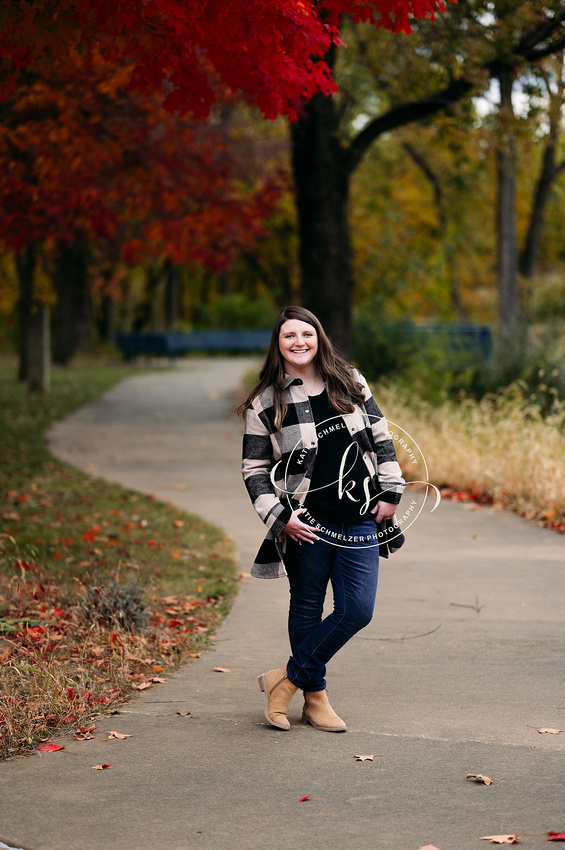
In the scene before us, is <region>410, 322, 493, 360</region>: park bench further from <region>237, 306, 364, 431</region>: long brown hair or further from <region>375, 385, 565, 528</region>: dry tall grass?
<region>237, 306, 364, 431</region>: long brown hair

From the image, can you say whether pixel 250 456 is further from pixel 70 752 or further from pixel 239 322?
pixel 239 322

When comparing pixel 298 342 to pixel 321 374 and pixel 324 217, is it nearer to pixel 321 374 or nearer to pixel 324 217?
pixel 321 374

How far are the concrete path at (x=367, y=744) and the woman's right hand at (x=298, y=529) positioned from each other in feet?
2.71

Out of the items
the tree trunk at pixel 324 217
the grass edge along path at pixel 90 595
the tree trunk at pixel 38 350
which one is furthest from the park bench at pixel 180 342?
the grass edge along path at pixel 90 595

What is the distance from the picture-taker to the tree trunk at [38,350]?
19469 millimetres

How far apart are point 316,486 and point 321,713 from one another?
956 millimetres

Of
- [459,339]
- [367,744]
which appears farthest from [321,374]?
[459,339]

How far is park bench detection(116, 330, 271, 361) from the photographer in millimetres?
30875

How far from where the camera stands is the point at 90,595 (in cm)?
545

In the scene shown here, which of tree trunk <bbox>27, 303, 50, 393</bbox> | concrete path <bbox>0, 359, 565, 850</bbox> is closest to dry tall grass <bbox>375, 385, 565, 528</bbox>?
concrete path <bbox>0, 359, 565, 850</bbox>

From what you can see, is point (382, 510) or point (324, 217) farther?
point (324, 217)

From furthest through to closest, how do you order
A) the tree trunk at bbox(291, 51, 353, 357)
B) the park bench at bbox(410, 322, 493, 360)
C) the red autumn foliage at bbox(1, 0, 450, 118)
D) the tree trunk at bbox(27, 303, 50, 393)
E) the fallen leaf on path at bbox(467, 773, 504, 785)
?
the tree trunk at bbox(27, 303, 50, 393), the park bench at bbox(410, 322, 493, 360), the tree trunk at bbox(291, 51, 353, 357), the red autumn foliage at bbox(1, 0, 450, 118), the fallen leaf on path at bbox(467, 773, 504, 785)

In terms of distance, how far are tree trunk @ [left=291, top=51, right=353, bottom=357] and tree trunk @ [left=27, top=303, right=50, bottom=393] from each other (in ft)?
23.6

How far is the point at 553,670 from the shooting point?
4754 mm
